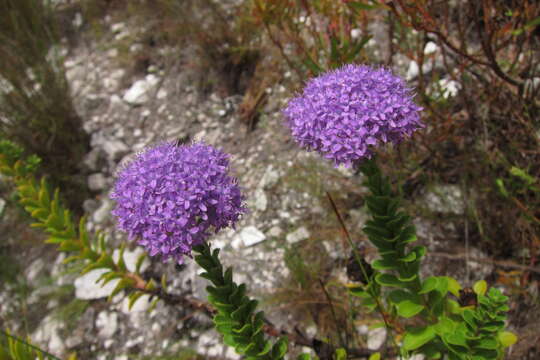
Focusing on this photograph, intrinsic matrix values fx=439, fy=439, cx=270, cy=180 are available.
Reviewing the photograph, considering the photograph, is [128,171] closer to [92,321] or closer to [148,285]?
[148,285]

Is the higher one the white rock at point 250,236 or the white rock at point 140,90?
the white rock at point 140,90

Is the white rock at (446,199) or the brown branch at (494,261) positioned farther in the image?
the white rock at (446,199)

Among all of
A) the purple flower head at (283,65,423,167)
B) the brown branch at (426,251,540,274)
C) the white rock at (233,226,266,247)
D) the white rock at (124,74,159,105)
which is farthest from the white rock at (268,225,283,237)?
the white rock at (124,74,159,105)

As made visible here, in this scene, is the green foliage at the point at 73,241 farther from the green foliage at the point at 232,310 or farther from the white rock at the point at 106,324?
the white rock at the point at 106,324

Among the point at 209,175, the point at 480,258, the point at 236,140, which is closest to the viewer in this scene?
the point at 209,175

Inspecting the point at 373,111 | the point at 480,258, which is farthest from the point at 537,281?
the point at 373,111

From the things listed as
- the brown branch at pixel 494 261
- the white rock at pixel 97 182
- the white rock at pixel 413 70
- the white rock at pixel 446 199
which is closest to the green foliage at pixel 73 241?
the white rock at pixel 97 182
